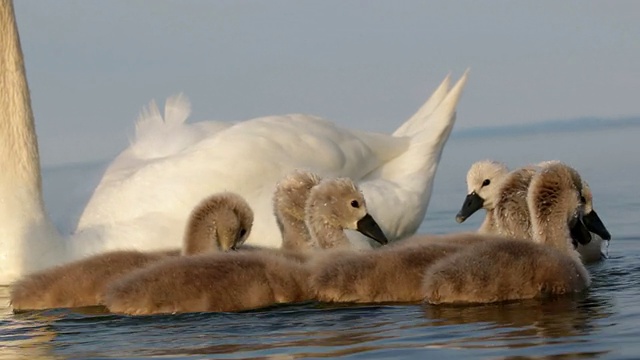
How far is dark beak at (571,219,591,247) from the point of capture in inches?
373

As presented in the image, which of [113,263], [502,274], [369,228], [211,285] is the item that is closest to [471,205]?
[369,228]

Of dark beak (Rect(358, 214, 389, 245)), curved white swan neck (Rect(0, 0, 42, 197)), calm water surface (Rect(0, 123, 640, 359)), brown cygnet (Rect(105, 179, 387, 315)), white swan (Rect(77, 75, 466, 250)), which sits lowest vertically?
calm water surface (Rect(0, 123, 640, 359))

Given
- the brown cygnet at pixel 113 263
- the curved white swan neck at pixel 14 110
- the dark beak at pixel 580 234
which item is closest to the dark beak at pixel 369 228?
the brown cygnet at pixel 113 263

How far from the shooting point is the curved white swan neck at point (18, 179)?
35.9 feet

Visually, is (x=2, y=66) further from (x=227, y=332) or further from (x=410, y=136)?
(x=227, y=332)

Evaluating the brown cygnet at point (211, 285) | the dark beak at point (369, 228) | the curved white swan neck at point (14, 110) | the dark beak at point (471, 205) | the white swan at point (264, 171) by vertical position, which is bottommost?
the brown cygnet at point (211, 285)

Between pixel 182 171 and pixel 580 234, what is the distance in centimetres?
292

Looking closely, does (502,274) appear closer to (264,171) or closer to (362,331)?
(362,331)

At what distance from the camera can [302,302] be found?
8.14 m

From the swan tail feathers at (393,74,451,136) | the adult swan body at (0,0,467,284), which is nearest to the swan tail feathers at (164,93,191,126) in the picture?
the adult swan body at (0,0,467,284)

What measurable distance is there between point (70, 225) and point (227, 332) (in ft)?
14.1

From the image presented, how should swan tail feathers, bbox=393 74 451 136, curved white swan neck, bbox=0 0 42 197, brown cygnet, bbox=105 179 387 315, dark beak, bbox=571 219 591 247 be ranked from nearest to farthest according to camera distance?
brown cygnet, bbox=105 179 387 315 < dark beak, bbox=571 219 591 247 < curved white swan neck, bbox=0 0 42 197 < swan tail feathers, bbox=393 74 451 136

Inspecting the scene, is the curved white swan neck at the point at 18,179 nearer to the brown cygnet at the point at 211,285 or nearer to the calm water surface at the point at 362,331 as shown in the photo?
the calm water surface at the point at 362,331

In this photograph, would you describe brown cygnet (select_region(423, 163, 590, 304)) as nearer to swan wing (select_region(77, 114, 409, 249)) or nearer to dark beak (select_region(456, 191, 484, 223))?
dark beak (select_region(456, 191, 484, 223))
